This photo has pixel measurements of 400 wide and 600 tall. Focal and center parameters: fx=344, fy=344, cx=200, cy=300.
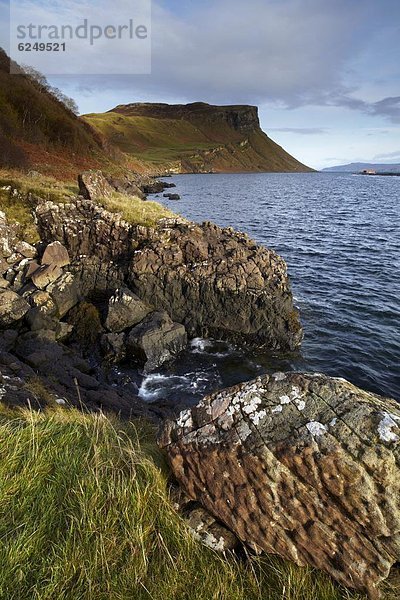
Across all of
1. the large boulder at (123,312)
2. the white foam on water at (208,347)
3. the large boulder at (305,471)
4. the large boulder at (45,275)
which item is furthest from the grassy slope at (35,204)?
the large boulder at (305,471)

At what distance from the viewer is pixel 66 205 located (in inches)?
953

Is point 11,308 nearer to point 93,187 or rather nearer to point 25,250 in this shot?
point 25,250

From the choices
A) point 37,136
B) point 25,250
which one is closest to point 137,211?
point 25,250

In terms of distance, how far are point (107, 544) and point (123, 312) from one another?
14.9 metres

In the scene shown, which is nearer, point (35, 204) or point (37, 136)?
point (35, 204)

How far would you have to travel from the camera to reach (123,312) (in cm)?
1809

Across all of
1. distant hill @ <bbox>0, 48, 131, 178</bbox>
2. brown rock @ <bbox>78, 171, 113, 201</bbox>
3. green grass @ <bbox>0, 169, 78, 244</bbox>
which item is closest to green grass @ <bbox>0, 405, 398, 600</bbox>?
green grass @ <bbox>0, 169, 78, 244</bbox>

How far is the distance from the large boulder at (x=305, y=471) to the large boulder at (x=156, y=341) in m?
12.4

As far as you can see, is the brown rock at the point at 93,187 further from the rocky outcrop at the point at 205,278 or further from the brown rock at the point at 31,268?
the brown rock at the point at 31,268

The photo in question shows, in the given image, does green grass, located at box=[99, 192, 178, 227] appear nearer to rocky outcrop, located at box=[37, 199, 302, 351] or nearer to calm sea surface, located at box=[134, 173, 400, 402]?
rocky outcrop, located at box=[37, 199, 302, 351]

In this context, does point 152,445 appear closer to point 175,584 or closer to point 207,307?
point 175,584

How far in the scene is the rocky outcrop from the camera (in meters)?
19.2

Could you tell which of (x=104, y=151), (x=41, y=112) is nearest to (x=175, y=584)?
(x=41, y=112)

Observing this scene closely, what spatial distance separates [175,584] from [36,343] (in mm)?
13653
